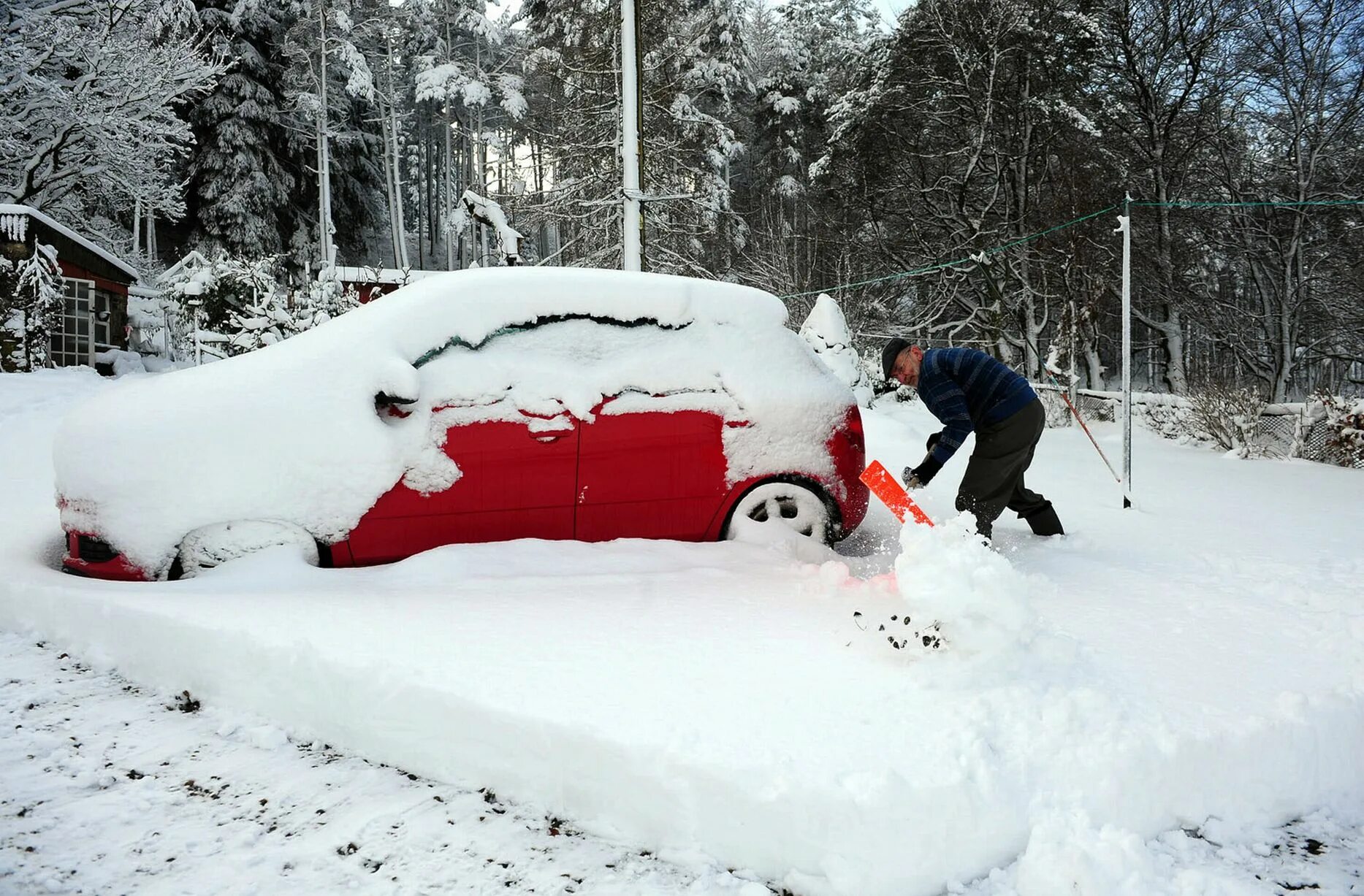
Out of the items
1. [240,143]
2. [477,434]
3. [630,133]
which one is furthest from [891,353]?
[240,143]

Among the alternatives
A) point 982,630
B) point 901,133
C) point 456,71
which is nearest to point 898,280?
point 901,133

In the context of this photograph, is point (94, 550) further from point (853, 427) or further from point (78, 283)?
point (78, 283)

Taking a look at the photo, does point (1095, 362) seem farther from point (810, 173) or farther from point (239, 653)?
point (239, 653)

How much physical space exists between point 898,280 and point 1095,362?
16.2 ft

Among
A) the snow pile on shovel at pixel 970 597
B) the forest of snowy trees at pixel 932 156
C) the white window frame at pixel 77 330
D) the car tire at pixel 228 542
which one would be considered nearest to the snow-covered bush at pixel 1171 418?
the forest of snowy trees at pixel 932 156

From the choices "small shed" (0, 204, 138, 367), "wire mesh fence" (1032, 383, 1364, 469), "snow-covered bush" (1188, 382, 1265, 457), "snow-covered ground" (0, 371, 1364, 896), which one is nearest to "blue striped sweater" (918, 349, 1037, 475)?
"snow-covered ground" (0, 371, 1364, 896)

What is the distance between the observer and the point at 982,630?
9.11 ft

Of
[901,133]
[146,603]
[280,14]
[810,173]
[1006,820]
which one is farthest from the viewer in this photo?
[280,14]

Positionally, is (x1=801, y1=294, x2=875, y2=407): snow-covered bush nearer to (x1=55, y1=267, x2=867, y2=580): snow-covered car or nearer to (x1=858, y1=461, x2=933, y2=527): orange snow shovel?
(x1=55, y1=267, x2=867, y2=580): snow-covered car

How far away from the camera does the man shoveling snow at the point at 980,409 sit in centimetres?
452

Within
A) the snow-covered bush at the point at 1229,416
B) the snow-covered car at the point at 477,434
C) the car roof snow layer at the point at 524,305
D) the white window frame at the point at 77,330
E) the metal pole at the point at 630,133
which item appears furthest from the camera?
the white window frame at the point at 77,330

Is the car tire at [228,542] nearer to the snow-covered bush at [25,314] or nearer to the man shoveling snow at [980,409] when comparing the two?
the man shoveling snow at [980,409]

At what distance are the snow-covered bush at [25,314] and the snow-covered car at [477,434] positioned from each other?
41.7 feet

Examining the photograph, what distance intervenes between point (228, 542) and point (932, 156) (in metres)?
17.5
